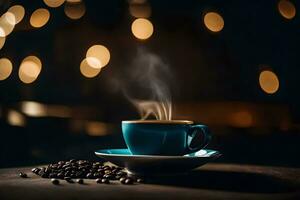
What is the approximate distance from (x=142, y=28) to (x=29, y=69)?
364 millimetres

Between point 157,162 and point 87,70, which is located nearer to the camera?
point 157,162

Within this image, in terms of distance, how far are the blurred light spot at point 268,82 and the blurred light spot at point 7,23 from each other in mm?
764

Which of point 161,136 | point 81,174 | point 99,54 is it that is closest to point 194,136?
point 161,136

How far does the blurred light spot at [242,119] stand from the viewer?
4.33ft

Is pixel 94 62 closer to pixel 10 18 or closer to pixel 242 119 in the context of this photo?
pixel 10 18

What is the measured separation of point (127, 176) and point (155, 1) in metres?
0.68

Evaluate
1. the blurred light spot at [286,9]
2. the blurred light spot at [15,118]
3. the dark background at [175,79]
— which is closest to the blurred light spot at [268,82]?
the dark background at [175,79]

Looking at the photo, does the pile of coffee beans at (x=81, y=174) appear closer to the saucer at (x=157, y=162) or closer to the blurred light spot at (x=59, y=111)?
the saucer at (x=157, y=162)

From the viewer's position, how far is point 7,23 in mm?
1378

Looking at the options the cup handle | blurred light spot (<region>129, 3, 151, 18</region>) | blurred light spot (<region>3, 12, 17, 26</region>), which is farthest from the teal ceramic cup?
blurred light spot (<region>3, 12, 17, 26</region>)

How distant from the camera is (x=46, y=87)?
4.50 ft

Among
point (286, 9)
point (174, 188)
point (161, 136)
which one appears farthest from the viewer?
point (286, 9)

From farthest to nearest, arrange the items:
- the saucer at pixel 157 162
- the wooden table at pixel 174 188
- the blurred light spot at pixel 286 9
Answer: the blurred light spot at pixel 286 9 → the saucer at pixel 157 162 → the wooden table at pixel 174 188

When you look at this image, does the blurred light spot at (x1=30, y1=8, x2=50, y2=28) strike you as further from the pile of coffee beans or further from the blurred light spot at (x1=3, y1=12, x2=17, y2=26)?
the pile of coffee beans
